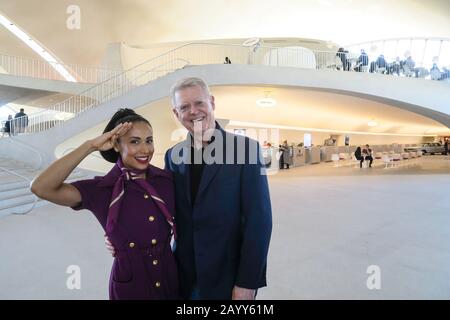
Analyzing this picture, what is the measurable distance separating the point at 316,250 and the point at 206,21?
22.3m

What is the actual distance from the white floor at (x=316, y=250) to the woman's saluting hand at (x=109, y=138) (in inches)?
83.8

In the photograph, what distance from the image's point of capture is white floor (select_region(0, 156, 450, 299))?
9.35 ft

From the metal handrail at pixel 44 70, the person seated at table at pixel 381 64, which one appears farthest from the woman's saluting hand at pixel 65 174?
the metal handrail at pixel 44 70

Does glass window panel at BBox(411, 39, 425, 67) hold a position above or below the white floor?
above

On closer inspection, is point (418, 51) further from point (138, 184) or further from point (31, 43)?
point (31, 43)

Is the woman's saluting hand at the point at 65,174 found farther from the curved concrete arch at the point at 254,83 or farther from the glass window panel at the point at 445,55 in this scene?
the glass window panel at the point at 445,55

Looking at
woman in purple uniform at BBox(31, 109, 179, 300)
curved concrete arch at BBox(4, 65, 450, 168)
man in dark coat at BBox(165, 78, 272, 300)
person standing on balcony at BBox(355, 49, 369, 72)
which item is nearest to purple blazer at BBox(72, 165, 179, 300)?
woman in purple uniform at BBox(31, 109, 179, 300)

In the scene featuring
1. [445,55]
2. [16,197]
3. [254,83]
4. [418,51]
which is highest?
[418,51]

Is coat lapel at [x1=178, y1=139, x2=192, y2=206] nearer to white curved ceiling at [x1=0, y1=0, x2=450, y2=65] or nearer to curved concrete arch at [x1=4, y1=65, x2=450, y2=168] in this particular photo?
curved concrete arch at [x1=4, y1=65, x2=450, y2=168]

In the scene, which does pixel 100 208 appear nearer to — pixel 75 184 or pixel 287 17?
pixel 75 184

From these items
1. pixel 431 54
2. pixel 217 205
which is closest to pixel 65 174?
pixel 217 205

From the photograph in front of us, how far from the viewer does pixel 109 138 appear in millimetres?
1266

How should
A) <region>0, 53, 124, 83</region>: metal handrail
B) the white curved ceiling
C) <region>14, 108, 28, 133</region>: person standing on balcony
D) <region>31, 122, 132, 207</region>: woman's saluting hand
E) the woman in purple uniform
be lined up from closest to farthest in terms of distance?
1. <region>31, 122, 132, 207</region>: woman's saluting hand
2. the woman in purple uniform
3. <region>14, 108, 28, 133</region>: person standing on balcony
4. <region>0, 53, 124, 83</region>: metal handrail
5. the white curved ceiling
